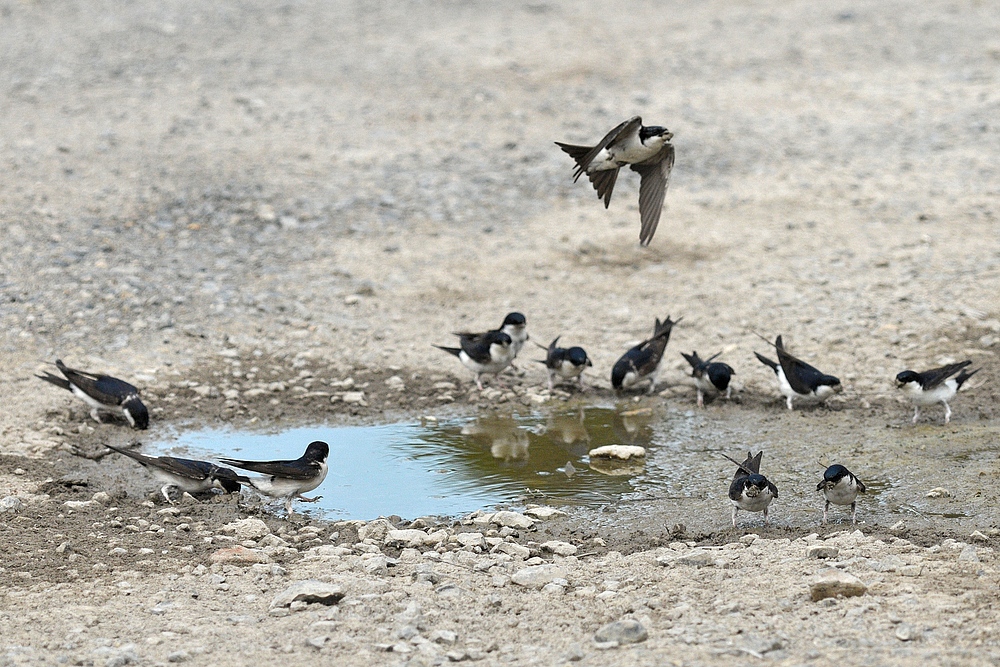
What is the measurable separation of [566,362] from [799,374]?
1.84 meters

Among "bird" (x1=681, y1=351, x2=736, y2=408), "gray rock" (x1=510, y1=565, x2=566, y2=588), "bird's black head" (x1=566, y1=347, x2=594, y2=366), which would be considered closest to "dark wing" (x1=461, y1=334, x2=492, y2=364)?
"bird's black head" (x1=566, y1=347, x2=594, y2=366)

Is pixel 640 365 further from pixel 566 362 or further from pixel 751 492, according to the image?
pixel 751 492

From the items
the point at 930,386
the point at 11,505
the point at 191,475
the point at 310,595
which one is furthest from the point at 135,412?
the point at 930,386

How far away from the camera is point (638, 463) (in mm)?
8555

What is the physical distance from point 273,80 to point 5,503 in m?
10.9

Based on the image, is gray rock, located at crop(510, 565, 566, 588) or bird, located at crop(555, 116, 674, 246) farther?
bird, located at crop(555, 116, 674, 246)

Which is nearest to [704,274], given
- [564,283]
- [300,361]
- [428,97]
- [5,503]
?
[564,283]

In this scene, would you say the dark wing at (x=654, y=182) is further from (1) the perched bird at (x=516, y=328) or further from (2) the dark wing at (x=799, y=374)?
(1) the perched bird at (x=516, y=328)

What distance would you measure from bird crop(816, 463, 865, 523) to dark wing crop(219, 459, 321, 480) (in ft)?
9.86

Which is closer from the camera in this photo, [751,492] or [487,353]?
[751,492]

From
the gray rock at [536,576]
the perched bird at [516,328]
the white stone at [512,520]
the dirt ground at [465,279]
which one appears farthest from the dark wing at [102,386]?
the gray rock at [536,576]

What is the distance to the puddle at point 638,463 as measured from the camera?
24.4 feet

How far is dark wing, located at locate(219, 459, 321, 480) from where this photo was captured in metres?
7.37

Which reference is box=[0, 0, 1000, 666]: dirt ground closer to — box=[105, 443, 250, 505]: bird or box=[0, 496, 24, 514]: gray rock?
box=[0, 496, 24, 514]: gray rock
